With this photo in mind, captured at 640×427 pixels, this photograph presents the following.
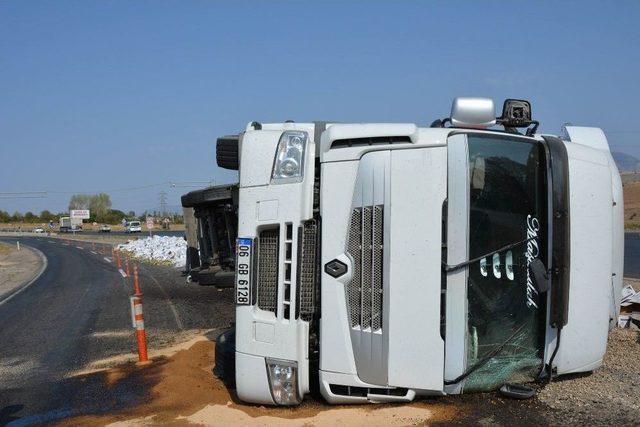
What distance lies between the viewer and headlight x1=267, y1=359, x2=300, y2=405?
5047 millimetres

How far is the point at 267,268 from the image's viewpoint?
5.23 meters

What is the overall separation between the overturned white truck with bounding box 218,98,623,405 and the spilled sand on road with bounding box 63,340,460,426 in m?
0.14

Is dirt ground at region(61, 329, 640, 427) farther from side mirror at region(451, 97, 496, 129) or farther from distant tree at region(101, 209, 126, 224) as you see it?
distant tree at region(101, 209, 126, 224)

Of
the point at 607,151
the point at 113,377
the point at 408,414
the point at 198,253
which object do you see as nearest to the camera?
the point at 408,414

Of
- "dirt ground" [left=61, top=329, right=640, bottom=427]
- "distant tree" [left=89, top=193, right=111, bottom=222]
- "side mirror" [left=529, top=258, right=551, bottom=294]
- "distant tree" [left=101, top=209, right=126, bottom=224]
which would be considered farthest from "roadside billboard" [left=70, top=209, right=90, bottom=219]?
"side mirror" [left=529, top=258, right=551, bottom=294]

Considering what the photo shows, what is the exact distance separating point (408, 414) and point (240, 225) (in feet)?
6.58

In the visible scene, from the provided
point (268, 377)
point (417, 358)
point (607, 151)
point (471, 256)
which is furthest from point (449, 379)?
point (607, 151)

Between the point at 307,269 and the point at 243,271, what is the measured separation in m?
0.57

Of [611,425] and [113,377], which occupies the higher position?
[611,425]

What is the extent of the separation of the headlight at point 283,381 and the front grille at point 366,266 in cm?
65

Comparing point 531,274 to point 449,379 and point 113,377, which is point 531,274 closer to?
point 449,379

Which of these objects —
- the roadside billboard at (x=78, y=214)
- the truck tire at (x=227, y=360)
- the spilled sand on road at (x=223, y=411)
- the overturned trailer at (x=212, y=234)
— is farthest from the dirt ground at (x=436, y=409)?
the roadside billboard at (x=78, y=214)

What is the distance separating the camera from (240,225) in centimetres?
528

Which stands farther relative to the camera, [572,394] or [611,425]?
[572,394]
